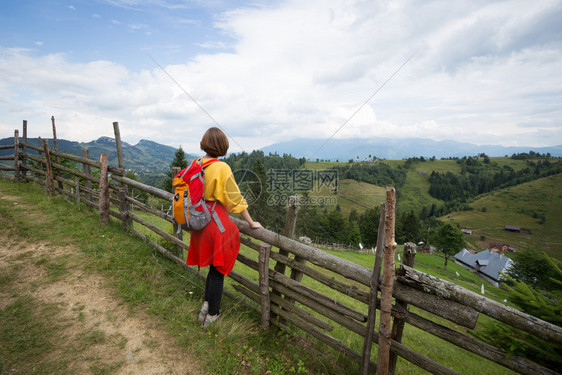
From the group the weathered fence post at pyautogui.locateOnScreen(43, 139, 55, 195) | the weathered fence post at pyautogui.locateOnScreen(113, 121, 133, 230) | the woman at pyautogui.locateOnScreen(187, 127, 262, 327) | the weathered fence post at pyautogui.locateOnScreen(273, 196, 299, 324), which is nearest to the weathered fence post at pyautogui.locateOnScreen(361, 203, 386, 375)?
the weathered fence post at pyautogui.locateOnScreen(273, 196, 299, 324)

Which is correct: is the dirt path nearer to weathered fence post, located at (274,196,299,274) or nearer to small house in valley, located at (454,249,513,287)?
weathered fence post, located at (274,196,299,274)

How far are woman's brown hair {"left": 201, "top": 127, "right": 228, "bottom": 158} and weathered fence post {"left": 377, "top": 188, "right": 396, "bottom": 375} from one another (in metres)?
2.18

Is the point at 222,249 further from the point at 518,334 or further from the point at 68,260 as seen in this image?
the point at 68,260

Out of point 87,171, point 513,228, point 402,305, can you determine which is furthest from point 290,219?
point 513,228

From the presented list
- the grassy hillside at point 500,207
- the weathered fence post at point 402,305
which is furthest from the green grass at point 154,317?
the grassy hillside at point 500,207

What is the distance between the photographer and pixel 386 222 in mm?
2957

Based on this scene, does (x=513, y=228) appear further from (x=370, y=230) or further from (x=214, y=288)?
(x=214, y=288)

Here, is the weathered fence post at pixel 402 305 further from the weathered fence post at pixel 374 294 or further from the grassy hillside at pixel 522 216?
the grassy hillside at pixel 522 216

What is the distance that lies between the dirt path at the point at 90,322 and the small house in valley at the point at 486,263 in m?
78.2

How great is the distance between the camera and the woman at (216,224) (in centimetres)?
337

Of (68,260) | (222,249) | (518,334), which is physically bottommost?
(68,260)

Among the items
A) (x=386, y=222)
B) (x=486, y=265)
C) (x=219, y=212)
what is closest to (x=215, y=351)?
(x=219, y=212)

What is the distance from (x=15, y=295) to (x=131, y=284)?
5.62 ft

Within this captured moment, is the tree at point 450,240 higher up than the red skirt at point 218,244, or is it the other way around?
the red skirt at point 218,244
